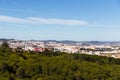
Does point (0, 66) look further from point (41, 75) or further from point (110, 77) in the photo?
point (110, 77)

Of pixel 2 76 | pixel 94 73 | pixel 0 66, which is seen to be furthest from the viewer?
pixel 94 73

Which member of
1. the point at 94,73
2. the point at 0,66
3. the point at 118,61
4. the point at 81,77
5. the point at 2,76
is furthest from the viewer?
the point at 118,61

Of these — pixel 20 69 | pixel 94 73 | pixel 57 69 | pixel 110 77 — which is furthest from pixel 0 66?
pixel 110 77

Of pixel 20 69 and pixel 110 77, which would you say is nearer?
pixel 20 69

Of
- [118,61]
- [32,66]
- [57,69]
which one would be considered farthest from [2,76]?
[118,61]

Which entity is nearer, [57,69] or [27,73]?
[27,73]

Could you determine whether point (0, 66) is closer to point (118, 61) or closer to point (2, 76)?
point (2, 76)

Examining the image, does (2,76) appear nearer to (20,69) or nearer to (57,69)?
(20,69)

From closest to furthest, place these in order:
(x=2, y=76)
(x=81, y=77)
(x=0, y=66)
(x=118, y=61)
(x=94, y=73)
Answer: (x=2, y=76), (x=0, y=66), (x=81, y=77), (x=94, y=73), (x=118, y=61)

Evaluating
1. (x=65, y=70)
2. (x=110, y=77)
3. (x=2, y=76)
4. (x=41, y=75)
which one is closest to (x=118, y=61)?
(x=110, y=77)
